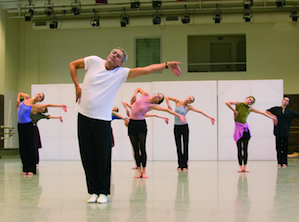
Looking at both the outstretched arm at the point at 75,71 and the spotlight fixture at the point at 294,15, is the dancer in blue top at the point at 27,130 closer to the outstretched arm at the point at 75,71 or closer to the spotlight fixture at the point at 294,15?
the outstretched arm at the point at 75,71

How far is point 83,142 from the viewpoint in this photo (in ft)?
13.2

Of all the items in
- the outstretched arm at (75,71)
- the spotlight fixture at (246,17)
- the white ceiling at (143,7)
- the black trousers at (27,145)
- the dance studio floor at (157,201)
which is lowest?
the dance studio floor at (157,201)

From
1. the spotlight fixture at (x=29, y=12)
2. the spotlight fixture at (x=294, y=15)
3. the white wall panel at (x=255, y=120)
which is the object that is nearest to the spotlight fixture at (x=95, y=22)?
the spotlight fixture at (x=29, y=12)

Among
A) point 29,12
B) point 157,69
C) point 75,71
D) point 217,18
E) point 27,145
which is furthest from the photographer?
point 217,18

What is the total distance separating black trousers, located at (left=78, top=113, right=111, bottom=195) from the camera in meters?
4.00

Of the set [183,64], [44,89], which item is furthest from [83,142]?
[183,64]

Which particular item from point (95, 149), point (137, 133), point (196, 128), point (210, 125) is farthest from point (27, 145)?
point (210, 125)

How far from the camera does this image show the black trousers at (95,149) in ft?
13.1

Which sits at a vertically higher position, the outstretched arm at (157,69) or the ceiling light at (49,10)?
the ceiling light at (49,10)

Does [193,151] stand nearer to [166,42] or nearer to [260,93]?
[260,93]

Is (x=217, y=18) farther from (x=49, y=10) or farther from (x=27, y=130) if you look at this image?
(x=27, y=130)

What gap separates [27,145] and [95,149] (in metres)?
3.61

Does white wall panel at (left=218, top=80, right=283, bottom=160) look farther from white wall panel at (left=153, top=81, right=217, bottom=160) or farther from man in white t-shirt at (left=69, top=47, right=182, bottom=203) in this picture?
man in white t-shirt at (left=69, top=47, right=182, bottom=203)

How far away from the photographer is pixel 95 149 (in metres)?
4.07
